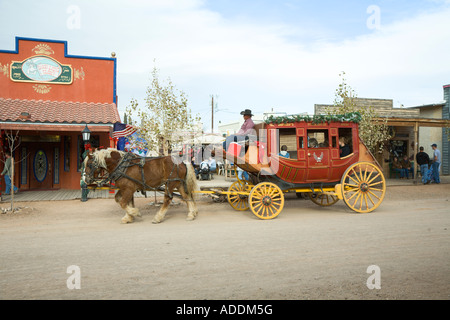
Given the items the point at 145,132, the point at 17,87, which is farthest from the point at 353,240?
→ the point at 17,87

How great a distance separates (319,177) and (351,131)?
1544 millimetres

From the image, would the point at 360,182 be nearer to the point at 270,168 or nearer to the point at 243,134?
the point at 270,168

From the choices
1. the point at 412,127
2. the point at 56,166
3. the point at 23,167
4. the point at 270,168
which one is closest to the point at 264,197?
the point at 270,168

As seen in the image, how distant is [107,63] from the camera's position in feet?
47.1

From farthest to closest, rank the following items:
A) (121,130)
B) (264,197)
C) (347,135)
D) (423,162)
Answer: (423,162), (121,130), (347,135), (264,197)

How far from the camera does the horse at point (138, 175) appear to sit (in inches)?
293

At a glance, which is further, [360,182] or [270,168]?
[360,182]

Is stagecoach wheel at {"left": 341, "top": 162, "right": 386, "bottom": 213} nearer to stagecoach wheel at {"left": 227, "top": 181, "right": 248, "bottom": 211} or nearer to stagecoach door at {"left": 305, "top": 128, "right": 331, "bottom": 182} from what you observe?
stagecoach door at {"left": 305, "top": 128, "right": 331, "bottom": 182}

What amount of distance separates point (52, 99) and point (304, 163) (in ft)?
36.6

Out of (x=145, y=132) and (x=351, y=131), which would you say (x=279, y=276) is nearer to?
(x=351, y=131)

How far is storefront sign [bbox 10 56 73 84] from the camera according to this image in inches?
519

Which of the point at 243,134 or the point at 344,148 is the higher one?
the point at 243,134

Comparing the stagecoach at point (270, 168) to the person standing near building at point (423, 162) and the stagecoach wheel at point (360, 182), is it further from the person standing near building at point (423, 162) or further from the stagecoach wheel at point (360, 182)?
the person standing near building at point (423, 162)

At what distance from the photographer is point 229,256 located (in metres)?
4.85
